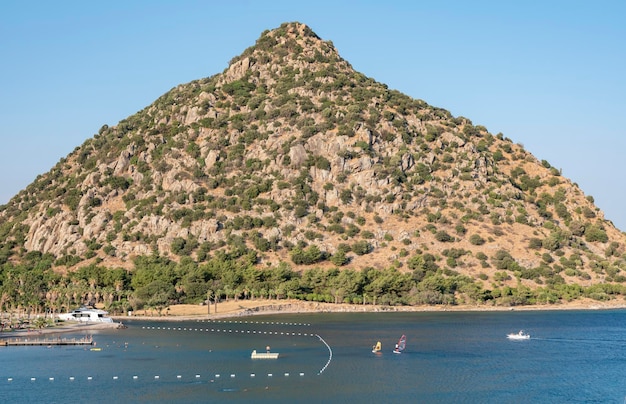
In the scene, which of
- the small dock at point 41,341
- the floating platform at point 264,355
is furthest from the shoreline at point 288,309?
the floating platform at point 264,355

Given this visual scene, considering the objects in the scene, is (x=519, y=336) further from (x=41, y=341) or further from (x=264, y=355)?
(x=41, y=341)

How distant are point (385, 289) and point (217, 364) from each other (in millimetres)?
97821

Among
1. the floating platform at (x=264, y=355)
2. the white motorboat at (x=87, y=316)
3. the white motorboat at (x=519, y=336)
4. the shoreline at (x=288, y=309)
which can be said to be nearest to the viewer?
the floating platform at (x=264, y=355)

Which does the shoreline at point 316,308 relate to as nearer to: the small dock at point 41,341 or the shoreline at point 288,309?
the shoreline at point 288,309

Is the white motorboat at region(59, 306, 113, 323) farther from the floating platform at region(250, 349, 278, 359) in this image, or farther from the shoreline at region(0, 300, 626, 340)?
the floating platform at region(250, 349, 278, 359)

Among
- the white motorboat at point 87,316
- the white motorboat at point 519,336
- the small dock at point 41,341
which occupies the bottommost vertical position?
the small dock at point 41,341

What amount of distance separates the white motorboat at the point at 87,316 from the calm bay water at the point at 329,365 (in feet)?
45.3

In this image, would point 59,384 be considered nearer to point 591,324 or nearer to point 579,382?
point 579,382

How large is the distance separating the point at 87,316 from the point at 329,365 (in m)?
81.9

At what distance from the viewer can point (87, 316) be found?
165 metres

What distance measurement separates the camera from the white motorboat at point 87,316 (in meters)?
164

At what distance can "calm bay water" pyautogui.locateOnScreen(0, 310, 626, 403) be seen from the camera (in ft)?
274

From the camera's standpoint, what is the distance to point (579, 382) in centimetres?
9244

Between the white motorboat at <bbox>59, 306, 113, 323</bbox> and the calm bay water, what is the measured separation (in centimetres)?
1380
